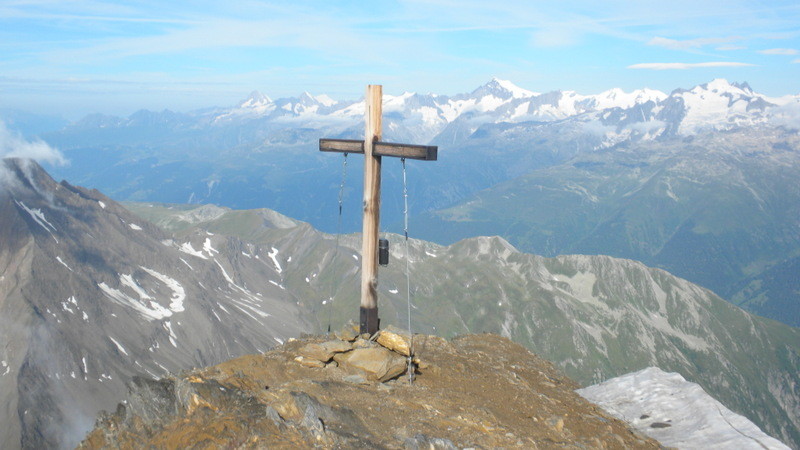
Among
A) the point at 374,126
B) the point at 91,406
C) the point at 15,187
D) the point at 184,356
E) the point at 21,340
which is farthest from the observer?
the point at 15,187

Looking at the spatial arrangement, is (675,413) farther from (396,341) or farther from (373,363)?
(373,363)

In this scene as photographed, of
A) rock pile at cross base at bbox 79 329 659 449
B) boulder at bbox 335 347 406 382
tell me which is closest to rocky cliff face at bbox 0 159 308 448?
rock pile at cross base at bbox 79 329 659 449

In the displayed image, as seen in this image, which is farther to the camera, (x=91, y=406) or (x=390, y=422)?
(x=91, y=406)

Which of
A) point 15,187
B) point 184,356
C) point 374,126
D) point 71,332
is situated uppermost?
point 374,126

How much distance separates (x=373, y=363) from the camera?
16.8 metres

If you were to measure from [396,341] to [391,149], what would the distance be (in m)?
6.39

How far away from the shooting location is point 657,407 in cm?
1958

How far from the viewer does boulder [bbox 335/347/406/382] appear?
16562 millimetres

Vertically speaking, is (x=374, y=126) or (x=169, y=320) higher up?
(x=374, y=126)

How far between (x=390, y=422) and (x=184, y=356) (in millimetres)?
162577

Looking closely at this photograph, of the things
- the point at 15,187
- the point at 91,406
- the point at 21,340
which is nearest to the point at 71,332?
the point at 21,340

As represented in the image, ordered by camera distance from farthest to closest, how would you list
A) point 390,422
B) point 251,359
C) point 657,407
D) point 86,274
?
point 86,274 < point 657,407 < point 251,359 < point 390,422

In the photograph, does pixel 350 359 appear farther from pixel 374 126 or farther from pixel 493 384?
pixel 374 126

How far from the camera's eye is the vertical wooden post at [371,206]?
56.3ft
